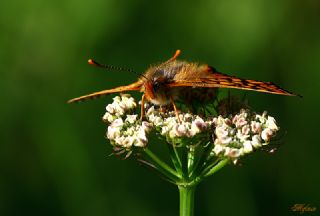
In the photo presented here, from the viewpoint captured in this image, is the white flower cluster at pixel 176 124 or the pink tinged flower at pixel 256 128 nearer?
the white flower cluster at pixel 176 124

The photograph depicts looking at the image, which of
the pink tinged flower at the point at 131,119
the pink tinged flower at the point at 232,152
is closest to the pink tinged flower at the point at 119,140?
the pink tinged flower at the point at 131,119

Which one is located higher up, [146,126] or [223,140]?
[146,126]

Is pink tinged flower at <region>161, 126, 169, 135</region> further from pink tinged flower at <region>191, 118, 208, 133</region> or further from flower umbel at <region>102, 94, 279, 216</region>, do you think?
pink tinged flower at <region>191, 118, 208, 133</region>

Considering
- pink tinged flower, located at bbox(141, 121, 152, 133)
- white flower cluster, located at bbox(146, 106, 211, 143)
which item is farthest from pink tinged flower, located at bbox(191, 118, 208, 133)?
pink tinged flower, located at bbox(141, 121, 152, 133)

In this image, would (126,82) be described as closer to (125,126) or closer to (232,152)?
(125,126)

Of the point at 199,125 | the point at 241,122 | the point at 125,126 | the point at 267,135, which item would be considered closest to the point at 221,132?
the point at 199,125

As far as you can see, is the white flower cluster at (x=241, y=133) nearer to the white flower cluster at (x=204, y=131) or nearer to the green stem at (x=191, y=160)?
the white flower cluster at (x=204, y=131)
